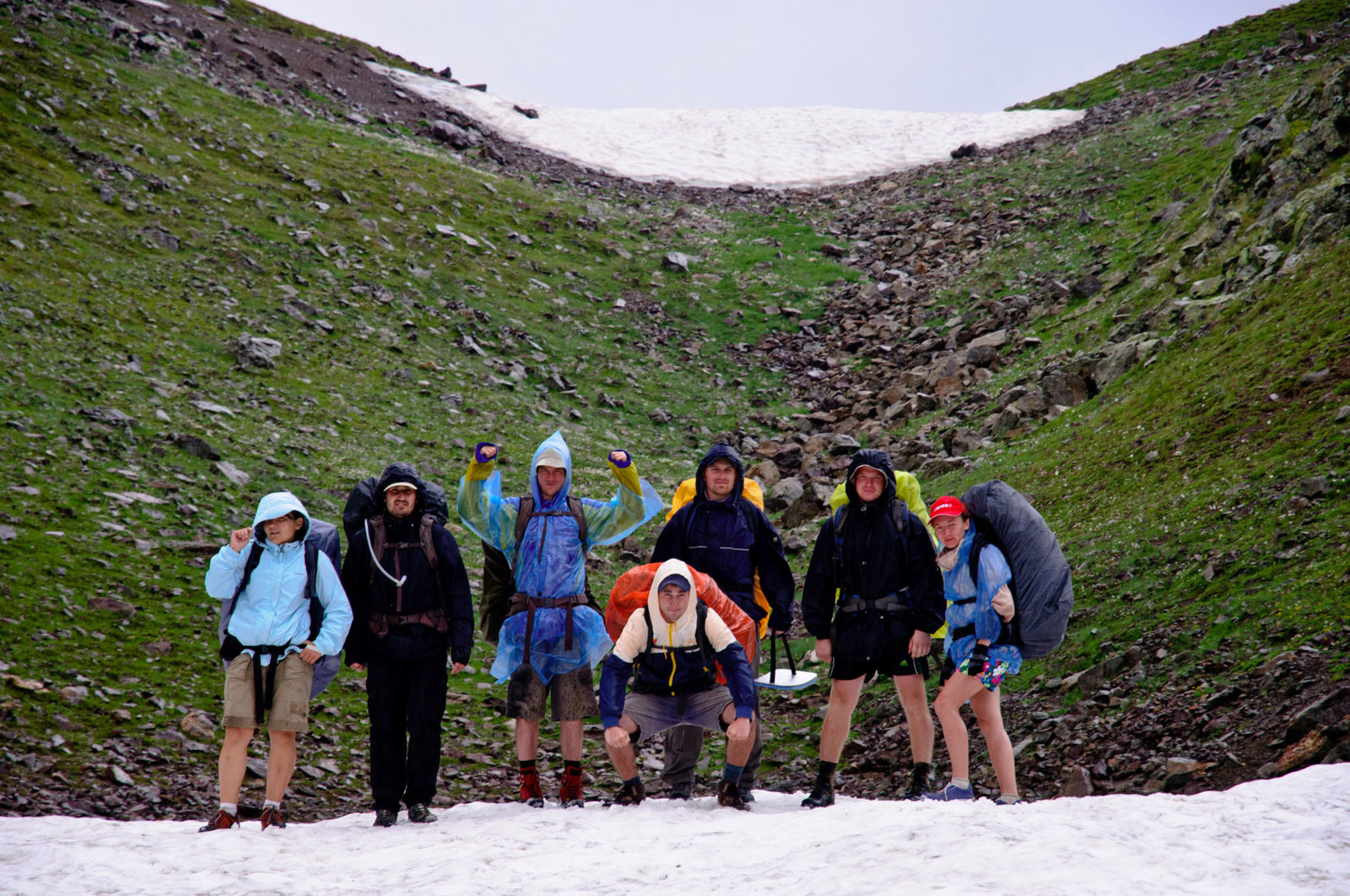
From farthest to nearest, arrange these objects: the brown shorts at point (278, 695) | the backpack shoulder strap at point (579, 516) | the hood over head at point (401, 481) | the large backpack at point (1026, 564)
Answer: the backpack shoulder strap at point (579, 516), the hood over head at point (401, 481), the brown shorts at point (278, 695), the large backpack at point (1026, 564)

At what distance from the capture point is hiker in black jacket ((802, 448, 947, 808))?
8289 mm

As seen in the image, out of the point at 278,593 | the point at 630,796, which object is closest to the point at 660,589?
the point at 630,796

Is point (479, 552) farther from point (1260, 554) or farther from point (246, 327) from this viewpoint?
point (1260, 554)

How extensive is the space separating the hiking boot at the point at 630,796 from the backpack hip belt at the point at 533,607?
1.33m

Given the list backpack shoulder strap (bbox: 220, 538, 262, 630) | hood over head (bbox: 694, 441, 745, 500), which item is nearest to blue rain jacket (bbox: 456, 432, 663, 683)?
hood over head (bbox: 694, 441, 745, 500)

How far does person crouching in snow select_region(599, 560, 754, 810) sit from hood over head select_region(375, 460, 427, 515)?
2250mm

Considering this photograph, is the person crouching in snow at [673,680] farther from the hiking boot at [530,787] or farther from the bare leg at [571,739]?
the hiking boot at [530,787]

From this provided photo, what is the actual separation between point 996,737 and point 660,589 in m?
3.03

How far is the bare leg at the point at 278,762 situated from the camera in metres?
8.00

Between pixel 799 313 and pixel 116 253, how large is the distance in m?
22.1

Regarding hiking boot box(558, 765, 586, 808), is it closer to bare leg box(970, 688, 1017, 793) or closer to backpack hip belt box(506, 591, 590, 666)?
backpack hip belt box(506, 591, 590, 666)

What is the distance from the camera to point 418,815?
834cm

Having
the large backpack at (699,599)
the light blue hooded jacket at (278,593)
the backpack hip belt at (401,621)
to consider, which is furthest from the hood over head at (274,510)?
the large backpack at (699,599)

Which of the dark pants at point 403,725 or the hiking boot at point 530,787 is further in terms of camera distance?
the hiking boot at point 530,787
